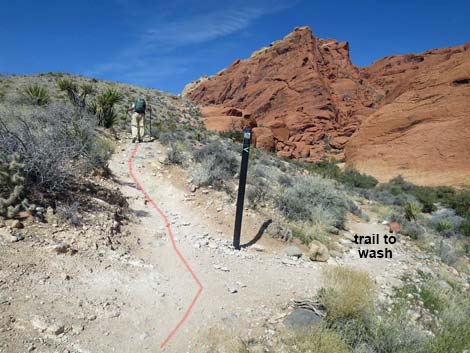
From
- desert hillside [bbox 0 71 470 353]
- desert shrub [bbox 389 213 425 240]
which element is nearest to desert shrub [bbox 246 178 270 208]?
desert hillside [bbox 0 71 470 353]

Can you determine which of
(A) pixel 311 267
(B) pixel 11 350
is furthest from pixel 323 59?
(B) pixel 11 350

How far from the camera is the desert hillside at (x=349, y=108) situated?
1739 cm

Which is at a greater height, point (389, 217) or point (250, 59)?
point (250, 59)

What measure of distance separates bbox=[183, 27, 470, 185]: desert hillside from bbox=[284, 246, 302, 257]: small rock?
1467 centimetres

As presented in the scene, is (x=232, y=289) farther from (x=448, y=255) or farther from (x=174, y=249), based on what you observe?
(x=448, y=255)

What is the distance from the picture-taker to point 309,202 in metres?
7.86

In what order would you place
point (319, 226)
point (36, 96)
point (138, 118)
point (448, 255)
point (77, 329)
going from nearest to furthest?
1. point (77, 329)
2. point (319, 226)
3. point (448, 255)
4. point (138, 118)
5. point (36, 96)

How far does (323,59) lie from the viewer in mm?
50188

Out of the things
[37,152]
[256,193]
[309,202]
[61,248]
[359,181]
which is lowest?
[61,248]

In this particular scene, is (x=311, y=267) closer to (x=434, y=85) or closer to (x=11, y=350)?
(x=11, y=350)

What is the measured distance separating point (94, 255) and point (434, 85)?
23727 mm

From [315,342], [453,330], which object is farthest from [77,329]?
[453,330]

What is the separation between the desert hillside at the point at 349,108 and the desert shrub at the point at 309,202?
37.3ft

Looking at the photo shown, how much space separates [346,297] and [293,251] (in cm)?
196
